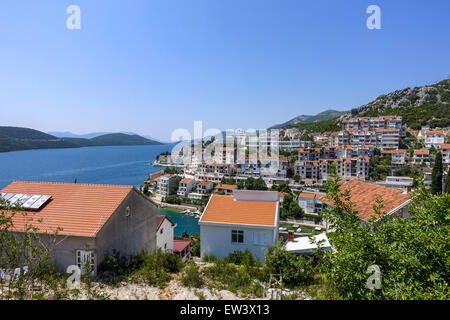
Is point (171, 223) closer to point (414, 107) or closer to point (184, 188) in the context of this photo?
point (184, 188)

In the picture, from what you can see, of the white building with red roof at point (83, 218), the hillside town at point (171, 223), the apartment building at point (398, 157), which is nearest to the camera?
the hillside town at point (171, 223)

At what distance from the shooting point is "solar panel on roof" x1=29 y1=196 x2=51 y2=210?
22.9 feet

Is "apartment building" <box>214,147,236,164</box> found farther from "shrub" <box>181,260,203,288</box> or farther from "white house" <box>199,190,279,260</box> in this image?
"shrub" <box>181,260,203,288</box>

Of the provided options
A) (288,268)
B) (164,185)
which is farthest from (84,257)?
(164,185)

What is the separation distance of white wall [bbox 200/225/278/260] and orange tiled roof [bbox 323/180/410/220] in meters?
2.50

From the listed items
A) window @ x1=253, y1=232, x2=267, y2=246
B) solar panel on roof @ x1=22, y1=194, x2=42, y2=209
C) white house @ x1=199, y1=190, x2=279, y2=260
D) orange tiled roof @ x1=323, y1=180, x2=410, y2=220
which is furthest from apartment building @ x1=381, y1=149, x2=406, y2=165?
solar panel on roof @ x1=22, y1=194, x2=42, y2=209

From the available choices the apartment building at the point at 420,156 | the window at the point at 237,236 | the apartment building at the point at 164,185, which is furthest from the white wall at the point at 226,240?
the apartment building at the point at 420,156

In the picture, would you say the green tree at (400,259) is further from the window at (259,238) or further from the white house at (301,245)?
the white house at (301,245)

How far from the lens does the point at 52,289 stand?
5133 millimetres

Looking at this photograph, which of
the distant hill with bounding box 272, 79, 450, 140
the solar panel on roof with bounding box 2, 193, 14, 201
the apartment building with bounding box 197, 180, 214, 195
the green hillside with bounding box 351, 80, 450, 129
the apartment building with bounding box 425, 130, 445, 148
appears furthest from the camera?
Result: the distant hill with bounding box 272, 79, 450, 140

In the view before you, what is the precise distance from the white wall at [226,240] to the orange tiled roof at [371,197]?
2505 millimetres

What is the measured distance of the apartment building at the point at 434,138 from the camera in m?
65.1
